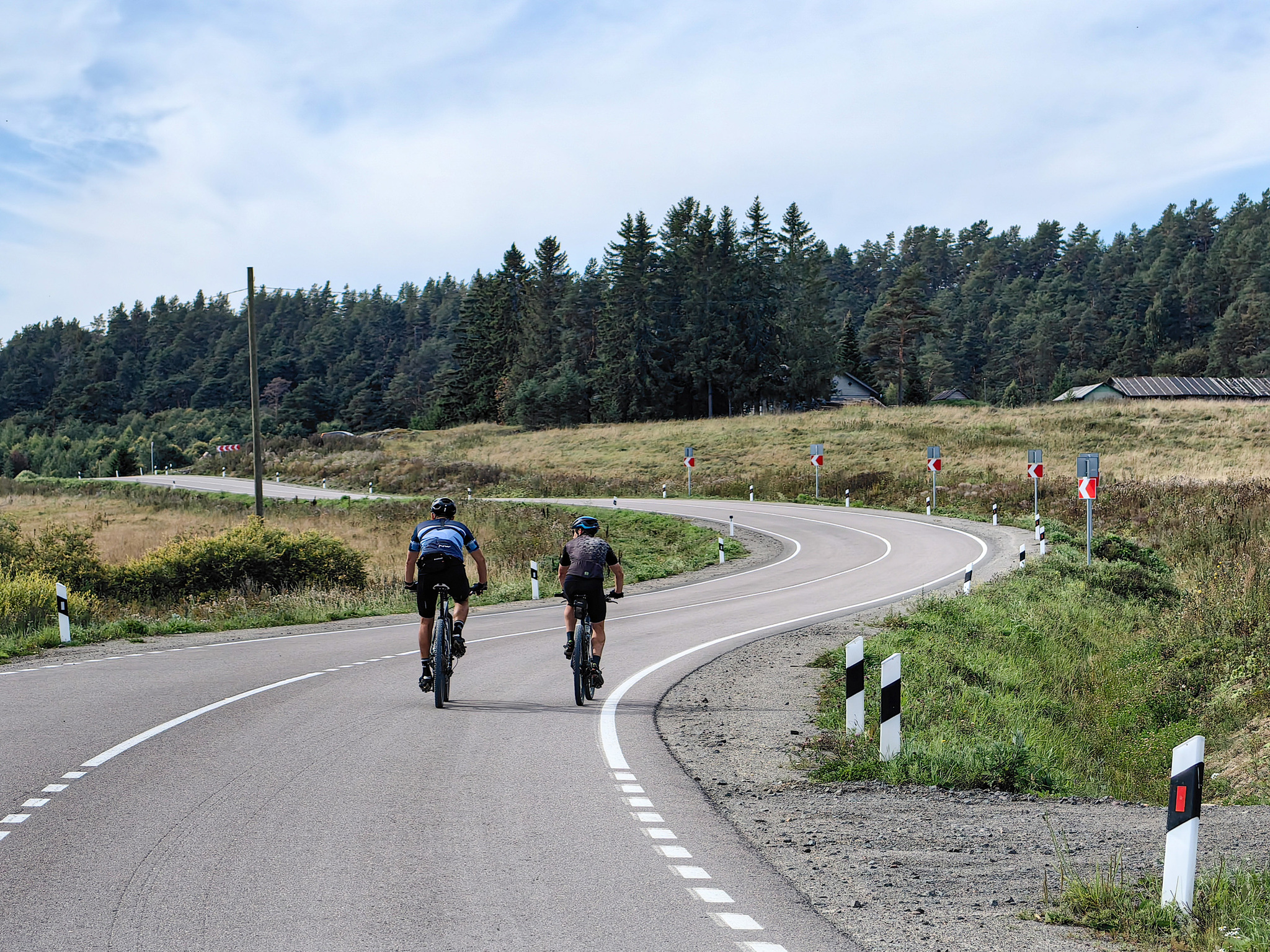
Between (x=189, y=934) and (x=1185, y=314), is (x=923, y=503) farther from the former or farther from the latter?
(x=1185, y=314)

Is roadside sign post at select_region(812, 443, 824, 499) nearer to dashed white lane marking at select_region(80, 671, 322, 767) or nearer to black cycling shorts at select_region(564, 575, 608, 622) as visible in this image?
dashed white lane marking at select_region(80, 671, 322, 767)

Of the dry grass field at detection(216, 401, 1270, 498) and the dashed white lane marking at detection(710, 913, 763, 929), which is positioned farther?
the dry grass field at detection(216, 401, 1270, 498)

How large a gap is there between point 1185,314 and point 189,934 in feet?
438

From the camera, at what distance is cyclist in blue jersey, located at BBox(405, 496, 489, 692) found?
10156 millimetres

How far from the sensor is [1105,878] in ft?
17.3

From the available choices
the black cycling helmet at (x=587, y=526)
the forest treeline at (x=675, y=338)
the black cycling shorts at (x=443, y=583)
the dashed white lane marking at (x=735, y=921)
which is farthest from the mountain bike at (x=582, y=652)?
the forest treeline at (x=675, y=338)

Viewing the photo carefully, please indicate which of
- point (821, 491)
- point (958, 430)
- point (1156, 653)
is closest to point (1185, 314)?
point (958, 430)

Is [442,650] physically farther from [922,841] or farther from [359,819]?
[922,841]

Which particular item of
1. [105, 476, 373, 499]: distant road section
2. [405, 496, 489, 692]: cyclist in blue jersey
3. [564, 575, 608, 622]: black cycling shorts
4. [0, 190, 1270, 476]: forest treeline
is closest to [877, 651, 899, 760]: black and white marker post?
[564, 575, 608, 622]: black cycling shorts

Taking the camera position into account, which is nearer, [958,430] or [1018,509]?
[1018,509]

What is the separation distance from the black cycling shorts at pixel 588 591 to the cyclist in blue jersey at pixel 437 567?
894 millimetres

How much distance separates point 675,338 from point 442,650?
269ft

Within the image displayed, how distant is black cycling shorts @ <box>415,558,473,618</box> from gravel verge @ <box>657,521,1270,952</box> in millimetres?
2424

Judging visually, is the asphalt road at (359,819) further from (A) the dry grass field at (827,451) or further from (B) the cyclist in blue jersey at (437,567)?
(A) the dry grass field at (827,451)
